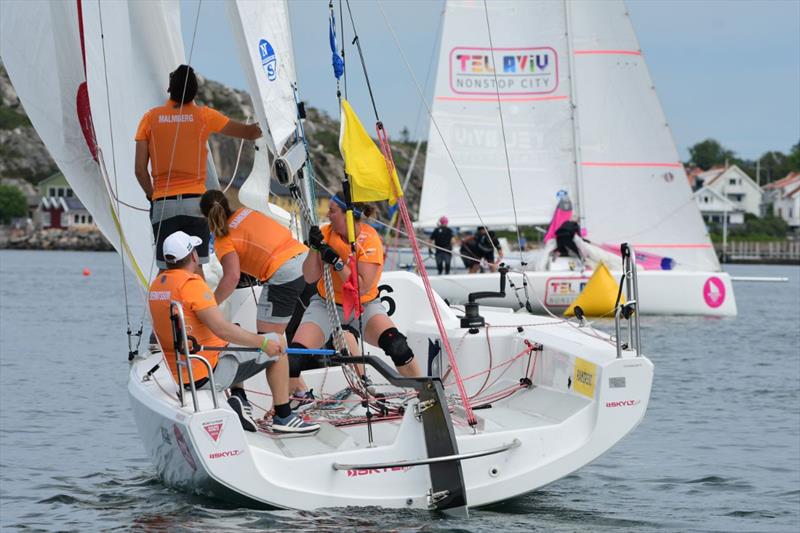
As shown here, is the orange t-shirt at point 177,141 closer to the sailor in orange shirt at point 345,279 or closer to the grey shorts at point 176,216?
the grey shorts at point 176,216

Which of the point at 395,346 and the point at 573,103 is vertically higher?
the point at 573,103

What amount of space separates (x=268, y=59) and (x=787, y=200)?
112 metres

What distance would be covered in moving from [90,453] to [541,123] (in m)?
15.2

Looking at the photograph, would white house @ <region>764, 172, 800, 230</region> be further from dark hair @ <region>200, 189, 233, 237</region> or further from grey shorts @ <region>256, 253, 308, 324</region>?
dark hair @ <region>200, 189, 233, 237</region>

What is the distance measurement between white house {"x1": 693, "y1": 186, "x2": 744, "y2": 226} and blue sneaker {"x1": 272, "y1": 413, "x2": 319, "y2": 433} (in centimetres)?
10394

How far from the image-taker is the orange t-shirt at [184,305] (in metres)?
6.57

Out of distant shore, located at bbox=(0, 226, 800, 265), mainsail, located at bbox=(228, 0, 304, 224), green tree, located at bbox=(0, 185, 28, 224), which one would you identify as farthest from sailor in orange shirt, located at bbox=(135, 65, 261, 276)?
green tree, located at bbox=(0, 185, 28, 224)

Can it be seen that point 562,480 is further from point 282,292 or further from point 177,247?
point 177,247

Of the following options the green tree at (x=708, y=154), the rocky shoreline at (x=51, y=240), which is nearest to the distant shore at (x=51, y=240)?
the rocky shoreline at (x=51, y=240)

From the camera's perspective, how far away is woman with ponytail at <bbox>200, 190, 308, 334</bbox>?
730cm

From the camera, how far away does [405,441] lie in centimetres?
641

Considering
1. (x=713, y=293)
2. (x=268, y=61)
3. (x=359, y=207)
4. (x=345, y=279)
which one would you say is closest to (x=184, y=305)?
(x=345, y=279)

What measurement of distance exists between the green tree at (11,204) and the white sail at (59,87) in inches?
4234

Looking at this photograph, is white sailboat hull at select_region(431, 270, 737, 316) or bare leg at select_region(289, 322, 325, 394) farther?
white sailboat hull at select_region(431, 270, 737, 316)
